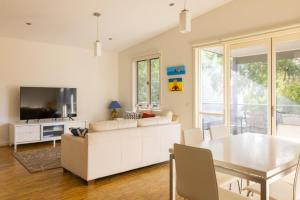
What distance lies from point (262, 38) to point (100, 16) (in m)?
3.24

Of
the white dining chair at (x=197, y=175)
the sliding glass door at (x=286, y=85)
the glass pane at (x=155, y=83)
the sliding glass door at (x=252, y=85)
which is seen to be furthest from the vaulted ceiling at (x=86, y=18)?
the white dining chair at (x=197, y=175)

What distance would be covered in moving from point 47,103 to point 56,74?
2.99ft

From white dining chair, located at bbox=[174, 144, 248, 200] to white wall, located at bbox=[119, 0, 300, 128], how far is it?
332 cm

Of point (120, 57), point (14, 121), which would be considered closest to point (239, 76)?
point (120, 57)

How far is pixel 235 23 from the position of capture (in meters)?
4.62

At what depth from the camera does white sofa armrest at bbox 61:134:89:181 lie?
3348mm

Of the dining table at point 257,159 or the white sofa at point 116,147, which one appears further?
the white sofa at point 116,147

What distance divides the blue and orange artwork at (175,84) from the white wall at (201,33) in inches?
4.6

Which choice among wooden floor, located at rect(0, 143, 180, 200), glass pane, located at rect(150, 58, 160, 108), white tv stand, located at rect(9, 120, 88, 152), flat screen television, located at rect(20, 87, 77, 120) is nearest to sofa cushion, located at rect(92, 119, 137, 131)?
wooden floor, located at rect(0, 143, 180, 200)

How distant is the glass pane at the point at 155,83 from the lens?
6.53 metres

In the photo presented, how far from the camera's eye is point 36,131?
18.6 feet

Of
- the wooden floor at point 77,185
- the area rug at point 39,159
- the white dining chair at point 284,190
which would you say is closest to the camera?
the white dining chair at point 284,190

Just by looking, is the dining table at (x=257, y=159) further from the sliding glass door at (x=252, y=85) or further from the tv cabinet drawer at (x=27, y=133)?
the tv cabinet drawer at (x=27, y=133)

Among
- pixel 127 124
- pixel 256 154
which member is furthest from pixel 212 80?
pixel 256 154
